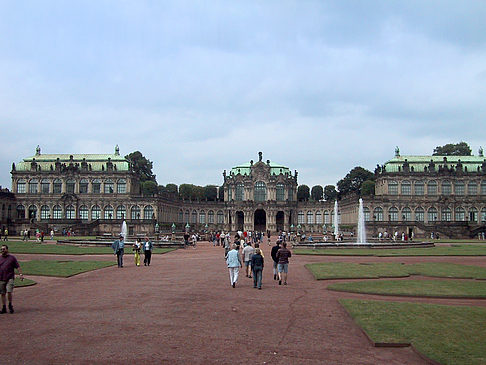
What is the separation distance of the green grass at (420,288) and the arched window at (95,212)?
92.6m

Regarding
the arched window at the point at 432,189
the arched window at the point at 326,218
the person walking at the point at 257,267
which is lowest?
the person walking at the point at 257,267

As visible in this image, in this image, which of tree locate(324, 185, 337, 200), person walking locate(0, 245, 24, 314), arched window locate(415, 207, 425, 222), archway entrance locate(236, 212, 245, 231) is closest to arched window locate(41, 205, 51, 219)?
archway entrance locate(236, 212, 245, 231)

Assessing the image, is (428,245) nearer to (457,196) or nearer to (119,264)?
(119,264)

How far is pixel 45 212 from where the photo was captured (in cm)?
11050

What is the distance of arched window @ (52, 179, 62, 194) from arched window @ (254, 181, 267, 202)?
48775mm

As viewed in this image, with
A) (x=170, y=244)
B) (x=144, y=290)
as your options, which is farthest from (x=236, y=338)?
(x=170, y=244)

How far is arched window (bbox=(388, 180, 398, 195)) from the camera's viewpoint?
10900 centimetres

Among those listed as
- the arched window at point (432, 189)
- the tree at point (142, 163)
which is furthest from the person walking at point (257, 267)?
the tree at point (142, 163)

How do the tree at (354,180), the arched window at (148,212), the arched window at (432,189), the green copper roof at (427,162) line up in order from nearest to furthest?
1. the arched window at (432,189)
2. the arched window at (148,212)
3. the green copper roof at (427,162)
4. the tree at (354,180)

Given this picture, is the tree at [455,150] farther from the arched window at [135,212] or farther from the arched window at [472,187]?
the arched window at [135,212]

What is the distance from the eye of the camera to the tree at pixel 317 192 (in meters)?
170

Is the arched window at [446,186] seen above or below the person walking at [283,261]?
above

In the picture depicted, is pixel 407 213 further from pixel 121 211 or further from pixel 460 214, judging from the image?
pixel 121 211

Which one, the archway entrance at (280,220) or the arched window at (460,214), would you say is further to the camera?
the archway entrance at (280,220)
